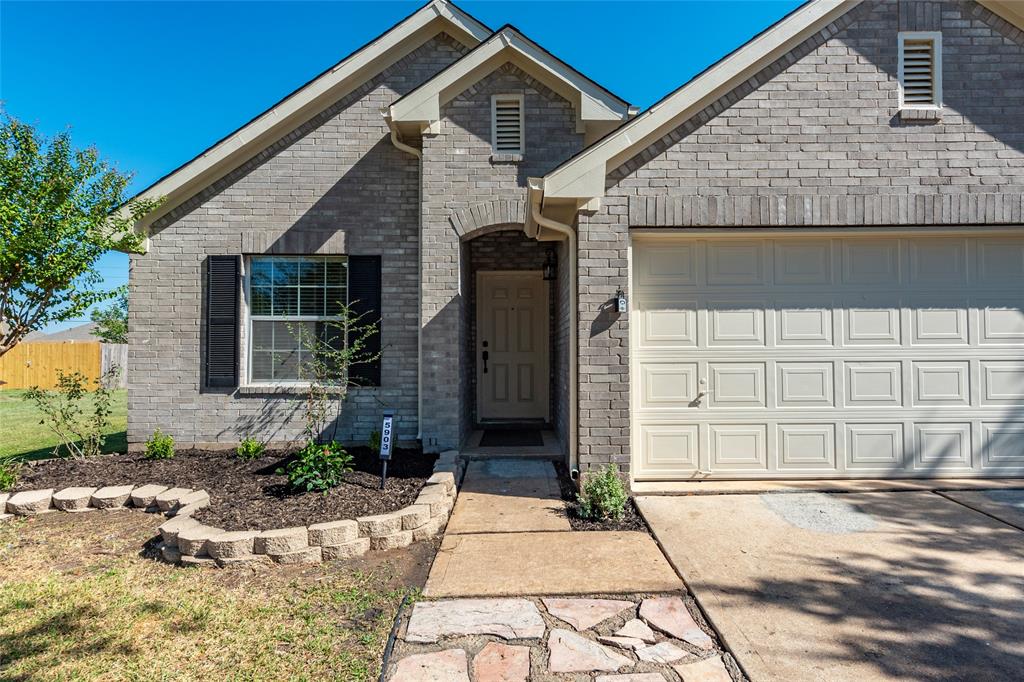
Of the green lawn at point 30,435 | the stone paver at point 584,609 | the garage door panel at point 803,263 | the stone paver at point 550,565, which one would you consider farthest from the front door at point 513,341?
the stone paver at point 584,609

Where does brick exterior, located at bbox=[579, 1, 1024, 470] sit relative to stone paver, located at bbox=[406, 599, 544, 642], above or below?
above

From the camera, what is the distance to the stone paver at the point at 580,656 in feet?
7.79

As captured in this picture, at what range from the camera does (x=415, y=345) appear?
671 cm

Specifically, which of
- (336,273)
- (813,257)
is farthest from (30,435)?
(813,257)

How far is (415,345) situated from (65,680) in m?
4.66

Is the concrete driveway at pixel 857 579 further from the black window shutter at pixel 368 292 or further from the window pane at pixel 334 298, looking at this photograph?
the window pane at pixel 334 298

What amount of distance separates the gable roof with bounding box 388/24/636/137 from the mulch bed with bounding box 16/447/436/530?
162 inches

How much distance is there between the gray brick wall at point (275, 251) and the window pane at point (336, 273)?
0.21 m

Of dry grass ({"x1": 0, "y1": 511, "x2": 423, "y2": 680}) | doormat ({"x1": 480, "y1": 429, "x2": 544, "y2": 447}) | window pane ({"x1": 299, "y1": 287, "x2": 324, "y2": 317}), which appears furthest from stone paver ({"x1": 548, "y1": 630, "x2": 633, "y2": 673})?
window pane ({"x1": 299, "y1": 287, "x2": 324, "y2": 317})

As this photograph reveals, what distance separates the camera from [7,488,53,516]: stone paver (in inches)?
189

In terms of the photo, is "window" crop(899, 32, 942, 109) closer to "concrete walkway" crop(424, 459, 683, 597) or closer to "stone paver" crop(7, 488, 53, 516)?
"concrete walkway" crop(424, 459, 683, 597)

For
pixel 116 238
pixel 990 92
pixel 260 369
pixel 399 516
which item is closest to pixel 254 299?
pixel 260 369

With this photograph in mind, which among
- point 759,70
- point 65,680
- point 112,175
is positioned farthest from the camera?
point 112,175

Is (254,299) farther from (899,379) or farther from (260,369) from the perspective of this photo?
(899,379)
